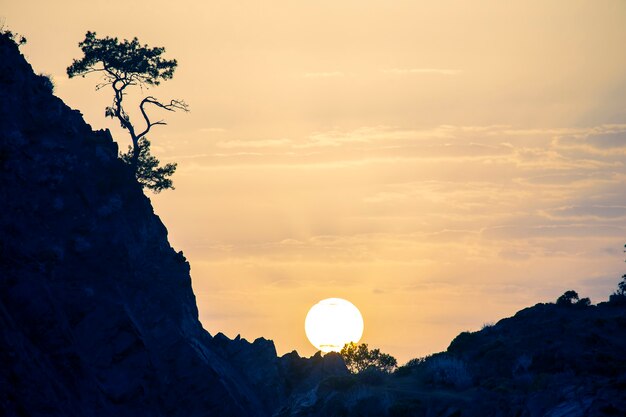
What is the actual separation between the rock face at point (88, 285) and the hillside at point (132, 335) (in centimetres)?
13

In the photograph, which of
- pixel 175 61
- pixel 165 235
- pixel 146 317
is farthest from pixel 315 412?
pixel 175 61

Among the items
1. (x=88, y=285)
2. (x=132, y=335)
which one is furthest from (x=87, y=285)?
(x=132, y=335)

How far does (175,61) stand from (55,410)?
46.6 metres

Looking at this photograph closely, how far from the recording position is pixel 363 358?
113750 millimetres

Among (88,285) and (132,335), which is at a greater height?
(88,285)

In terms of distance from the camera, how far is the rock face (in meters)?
78.8

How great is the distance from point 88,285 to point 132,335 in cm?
598

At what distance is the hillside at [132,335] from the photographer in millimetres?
71688

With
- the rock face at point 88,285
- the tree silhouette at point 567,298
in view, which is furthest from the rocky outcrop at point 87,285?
the tree silhouette at point 567,298

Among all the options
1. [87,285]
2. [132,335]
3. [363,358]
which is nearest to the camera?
[132,335]

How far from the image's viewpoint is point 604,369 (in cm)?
6856

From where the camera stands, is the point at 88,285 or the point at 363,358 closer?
the point at 88,285

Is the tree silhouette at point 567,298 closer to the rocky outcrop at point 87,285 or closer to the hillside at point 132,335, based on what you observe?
the hillside at point 132,335

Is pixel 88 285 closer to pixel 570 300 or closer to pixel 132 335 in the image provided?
pixel 132 335
